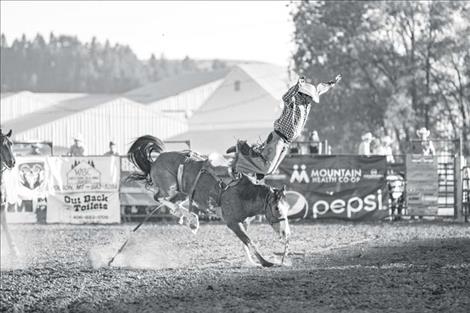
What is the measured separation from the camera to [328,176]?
723 inches

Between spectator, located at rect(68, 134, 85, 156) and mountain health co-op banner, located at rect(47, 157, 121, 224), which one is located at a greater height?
spectator, located at rect(68, 134, 85, 156)

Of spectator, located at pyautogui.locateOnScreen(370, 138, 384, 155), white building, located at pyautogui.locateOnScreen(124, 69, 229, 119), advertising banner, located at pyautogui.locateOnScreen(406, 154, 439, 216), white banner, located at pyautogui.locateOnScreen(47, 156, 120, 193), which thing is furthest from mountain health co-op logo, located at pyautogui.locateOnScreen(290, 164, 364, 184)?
white building, located at pyautogui.locateOnScreen(124, 69, 229, 119)

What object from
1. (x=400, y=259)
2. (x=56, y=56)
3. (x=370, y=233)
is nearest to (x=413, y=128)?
(x=370, y=233)

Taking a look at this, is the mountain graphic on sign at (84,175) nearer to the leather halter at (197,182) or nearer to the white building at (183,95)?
the leather halter at (197,182)

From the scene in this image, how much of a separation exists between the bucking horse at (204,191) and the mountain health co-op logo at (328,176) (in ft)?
22.3

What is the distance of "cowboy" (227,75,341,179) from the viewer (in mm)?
10266

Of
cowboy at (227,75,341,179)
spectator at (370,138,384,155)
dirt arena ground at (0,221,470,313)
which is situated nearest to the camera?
dirt arena ground at (0,221,470,313)

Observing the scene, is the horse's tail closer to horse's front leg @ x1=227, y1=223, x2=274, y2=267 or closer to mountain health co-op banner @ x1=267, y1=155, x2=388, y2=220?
horse's front leg @ x1=227, y1=223, x2=274, y2=267

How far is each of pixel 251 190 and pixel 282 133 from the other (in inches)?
34.5

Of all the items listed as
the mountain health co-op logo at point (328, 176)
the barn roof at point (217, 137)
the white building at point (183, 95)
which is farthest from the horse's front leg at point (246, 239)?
the white building at point (183, 95)

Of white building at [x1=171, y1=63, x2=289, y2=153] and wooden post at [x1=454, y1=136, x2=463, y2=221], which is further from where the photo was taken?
white building at [x1=171, y1=63, x2=289, y2=153]

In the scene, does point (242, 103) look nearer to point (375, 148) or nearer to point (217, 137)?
point (217, 137)

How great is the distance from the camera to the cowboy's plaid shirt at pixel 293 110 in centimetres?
1027

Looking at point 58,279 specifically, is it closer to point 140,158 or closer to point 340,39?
point 140,158
